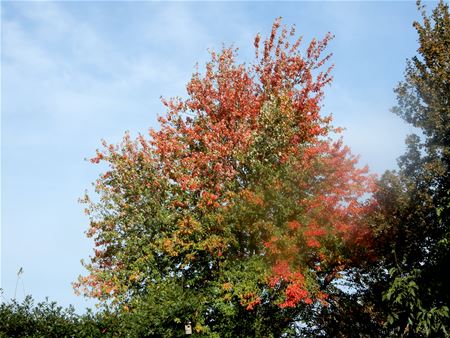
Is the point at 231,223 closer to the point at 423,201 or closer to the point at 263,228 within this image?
the point at 263,228

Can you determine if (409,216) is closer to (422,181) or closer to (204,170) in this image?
(422,181)

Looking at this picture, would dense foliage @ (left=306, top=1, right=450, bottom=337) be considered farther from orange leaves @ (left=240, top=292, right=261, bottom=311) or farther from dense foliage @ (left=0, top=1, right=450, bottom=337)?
orange leaves @ (left=240, top=292, right=261, bottom=311)

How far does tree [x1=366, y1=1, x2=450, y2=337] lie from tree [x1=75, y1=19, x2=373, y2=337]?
1716 millimetres

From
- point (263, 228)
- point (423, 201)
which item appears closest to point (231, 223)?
point (263, 228)

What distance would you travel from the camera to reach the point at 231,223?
21.9m

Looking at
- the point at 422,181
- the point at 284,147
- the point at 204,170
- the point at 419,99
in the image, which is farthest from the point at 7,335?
the point at 419,99

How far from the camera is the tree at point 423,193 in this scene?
15.4 metres

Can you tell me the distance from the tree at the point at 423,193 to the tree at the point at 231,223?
1.72m

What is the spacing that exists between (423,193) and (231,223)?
886cm

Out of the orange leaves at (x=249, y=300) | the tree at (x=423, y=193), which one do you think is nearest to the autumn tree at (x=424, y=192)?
the tree at (x=423, y=193)

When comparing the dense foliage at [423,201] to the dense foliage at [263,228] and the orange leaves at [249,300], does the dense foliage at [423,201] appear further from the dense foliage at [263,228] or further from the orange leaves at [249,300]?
the orange leaves at [249,300]

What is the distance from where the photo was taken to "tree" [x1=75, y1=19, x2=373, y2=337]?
20.3m

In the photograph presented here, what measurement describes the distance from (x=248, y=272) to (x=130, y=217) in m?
7.49

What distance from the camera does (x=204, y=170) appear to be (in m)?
23.7
